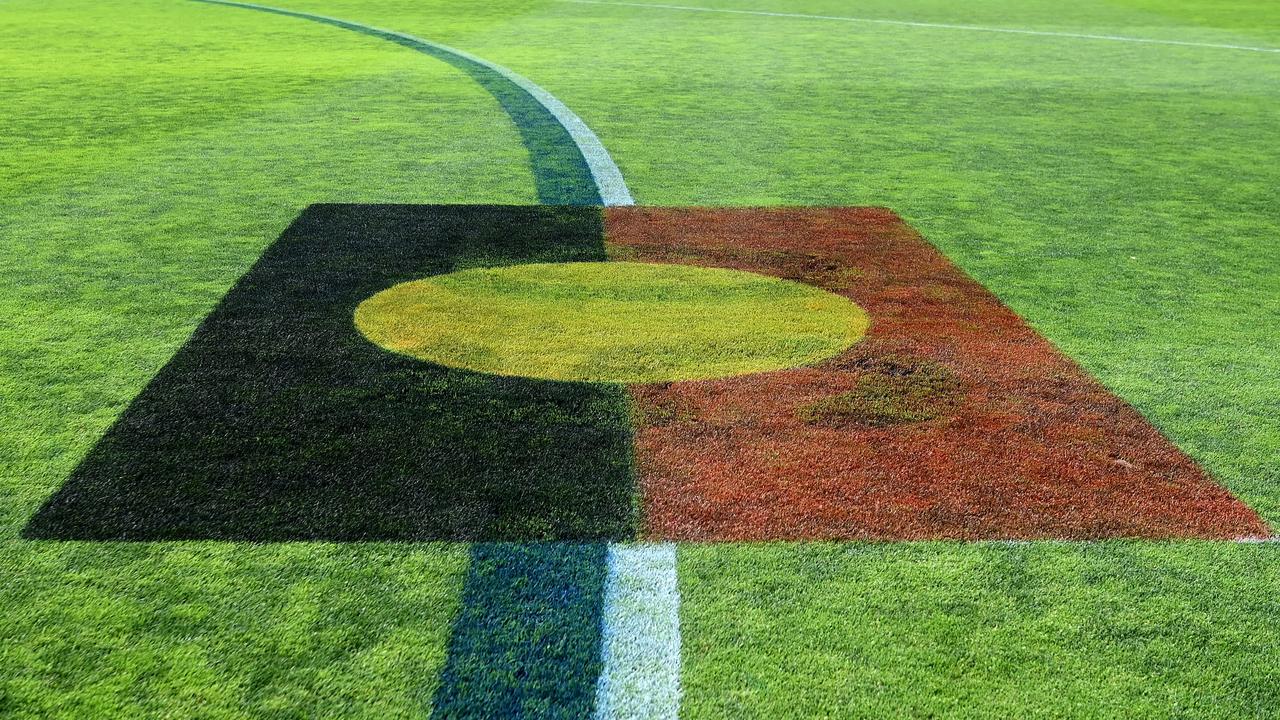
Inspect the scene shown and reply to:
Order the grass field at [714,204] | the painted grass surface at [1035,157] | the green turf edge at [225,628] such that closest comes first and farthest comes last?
1. the green turf edge at [225,628]
2. the grass field at [714,204]
3. the painted grass surface at [1035,157]

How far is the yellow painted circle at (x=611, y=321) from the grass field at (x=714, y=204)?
0.50 m

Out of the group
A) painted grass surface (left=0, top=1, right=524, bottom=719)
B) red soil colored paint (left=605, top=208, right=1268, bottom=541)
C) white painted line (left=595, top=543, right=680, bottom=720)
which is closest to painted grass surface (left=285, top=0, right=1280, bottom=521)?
red soil colored paint (left=605, top=208, right=1268, bottom=541)

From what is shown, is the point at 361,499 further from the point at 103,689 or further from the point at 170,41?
the point at 170,41

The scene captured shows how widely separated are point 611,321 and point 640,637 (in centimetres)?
218

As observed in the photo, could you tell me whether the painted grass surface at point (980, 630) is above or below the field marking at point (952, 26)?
below

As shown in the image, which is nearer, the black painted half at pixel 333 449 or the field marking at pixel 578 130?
the black painted half at pixel 333 449

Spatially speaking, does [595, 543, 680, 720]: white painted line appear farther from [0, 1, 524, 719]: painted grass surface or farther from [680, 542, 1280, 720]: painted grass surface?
[0, 1, 524, 719]: painted grass surface

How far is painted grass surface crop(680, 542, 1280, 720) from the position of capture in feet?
7.42

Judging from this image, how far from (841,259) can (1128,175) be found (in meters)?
3.01

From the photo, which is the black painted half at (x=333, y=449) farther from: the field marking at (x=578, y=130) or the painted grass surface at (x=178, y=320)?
the field marking at (x=578, y=130)

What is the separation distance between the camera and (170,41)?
1444 centimetres

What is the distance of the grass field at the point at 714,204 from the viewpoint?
233cm

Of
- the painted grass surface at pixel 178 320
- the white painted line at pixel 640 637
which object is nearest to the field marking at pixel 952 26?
the painted grass surface at pixel 178 320

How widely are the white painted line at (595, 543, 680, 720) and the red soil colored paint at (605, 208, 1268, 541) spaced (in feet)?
0.49
